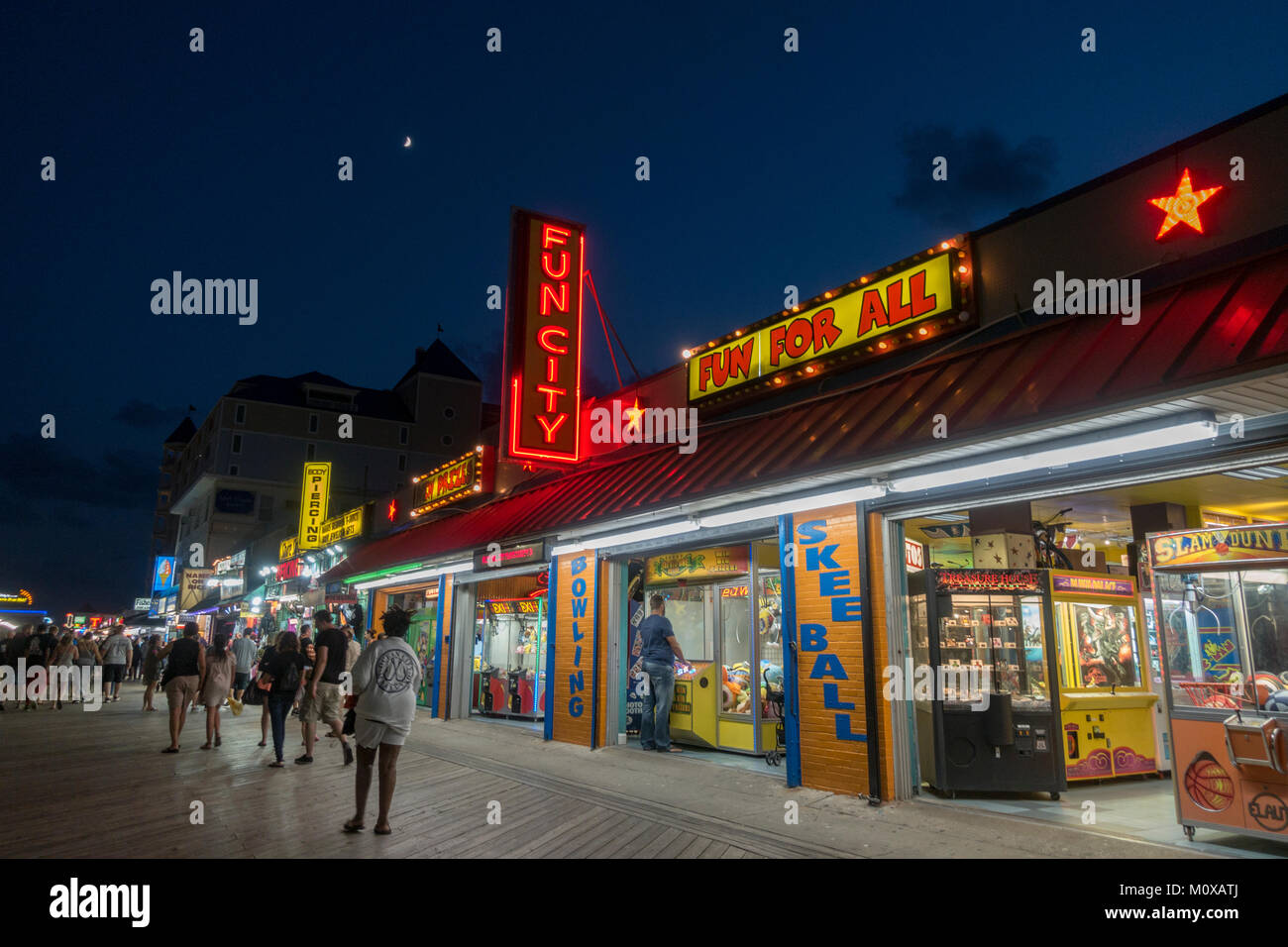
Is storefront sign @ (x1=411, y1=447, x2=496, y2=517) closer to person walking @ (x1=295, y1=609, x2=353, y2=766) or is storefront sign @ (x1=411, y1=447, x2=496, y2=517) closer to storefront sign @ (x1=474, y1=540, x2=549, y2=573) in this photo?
storefront sign @ (x1=474, y1=540, x2=549, y2=573)

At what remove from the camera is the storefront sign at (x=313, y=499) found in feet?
92.3

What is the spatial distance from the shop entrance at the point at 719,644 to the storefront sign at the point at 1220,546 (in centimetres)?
468

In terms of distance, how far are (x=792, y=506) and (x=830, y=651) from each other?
161 centimetres

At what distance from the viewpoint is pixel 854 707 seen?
7531 millimetres

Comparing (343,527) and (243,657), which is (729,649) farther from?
(343,527)

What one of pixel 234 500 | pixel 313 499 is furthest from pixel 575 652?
pixel 234 500

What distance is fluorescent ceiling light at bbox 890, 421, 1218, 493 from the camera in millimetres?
5469

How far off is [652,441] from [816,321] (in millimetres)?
3376

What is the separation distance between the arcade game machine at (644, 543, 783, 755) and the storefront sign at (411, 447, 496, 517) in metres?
5.59

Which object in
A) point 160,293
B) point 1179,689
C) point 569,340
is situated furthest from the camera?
point 569,340

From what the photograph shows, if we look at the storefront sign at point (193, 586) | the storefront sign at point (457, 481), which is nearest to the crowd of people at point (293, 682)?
the storefront sign at point (457, 481)

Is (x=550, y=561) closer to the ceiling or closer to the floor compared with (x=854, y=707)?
closer to the ceiling
